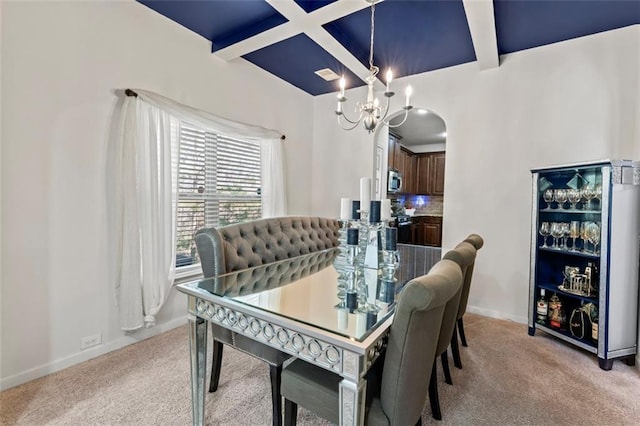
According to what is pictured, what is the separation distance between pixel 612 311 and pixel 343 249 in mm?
2074

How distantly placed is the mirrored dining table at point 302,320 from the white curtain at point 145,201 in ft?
3.44

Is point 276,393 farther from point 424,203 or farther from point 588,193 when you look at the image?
point 424,203

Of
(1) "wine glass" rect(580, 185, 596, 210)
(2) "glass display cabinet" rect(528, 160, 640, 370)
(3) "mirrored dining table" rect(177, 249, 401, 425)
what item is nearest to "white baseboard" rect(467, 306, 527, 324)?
(2) "glass display cabinet" rect(528, 160, 640, 370)

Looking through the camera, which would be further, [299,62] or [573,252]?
[299,62]

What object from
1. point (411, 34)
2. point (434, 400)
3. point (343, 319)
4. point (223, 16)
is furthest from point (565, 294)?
point (223, 16)

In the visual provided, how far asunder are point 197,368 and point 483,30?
315cm

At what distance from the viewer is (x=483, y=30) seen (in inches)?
98.3

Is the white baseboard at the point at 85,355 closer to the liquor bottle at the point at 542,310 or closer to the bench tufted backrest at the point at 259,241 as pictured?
the bench tufted backrest at the point at 259,241

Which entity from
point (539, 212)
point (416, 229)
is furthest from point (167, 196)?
point (416, 229)

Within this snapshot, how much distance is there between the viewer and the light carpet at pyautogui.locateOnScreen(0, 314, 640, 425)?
1680 mm

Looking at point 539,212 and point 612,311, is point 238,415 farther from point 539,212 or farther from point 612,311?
point 539,212

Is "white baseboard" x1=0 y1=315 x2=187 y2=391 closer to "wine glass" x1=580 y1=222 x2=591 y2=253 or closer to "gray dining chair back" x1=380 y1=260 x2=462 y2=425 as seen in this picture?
"gray dining chair back" x1=380 y1=260 x2=462 y2=425

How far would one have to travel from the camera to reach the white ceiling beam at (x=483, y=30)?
2.19m

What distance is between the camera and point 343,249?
2.02 meters
